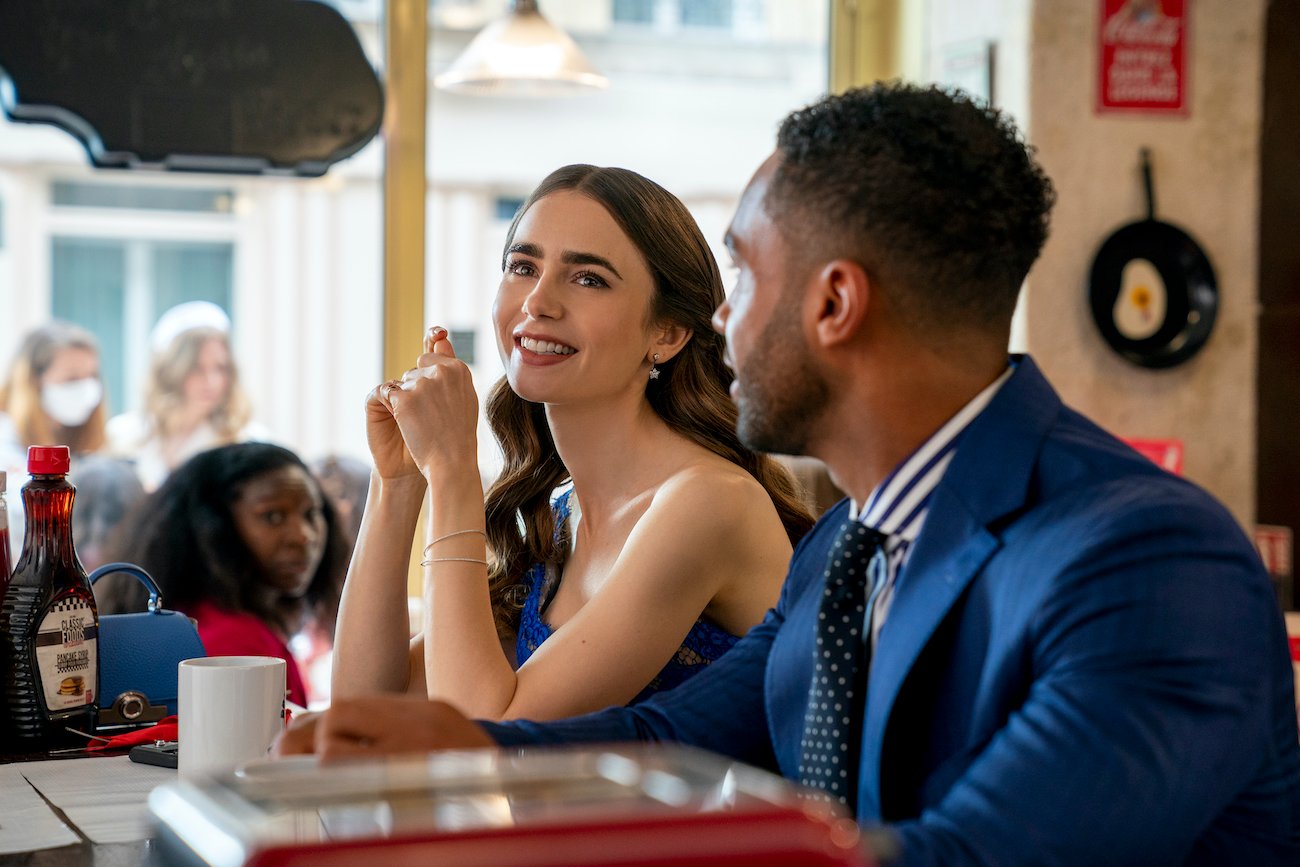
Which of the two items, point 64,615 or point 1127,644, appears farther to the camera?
point 64,615

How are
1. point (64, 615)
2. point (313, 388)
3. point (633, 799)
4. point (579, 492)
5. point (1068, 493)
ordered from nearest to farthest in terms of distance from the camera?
point (633, 799) → point (1068, 493) → point (64, 615) → point (579, 492) → point (313, 388)

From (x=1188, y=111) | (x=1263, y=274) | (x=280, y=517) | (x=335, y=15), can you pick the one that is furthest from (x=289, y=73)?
(x=1263, y=274)

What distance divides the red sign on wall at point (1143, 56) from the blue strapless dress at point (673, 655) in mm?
2212

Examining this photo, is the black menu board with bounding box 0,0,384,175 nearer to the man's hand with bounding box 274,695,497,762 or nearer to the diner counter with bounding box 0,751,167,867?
the diner counter with bounding box 0,751,167,867

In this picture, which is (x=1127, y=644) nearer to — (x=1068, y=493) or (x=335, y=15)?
(x=1068, y=493)

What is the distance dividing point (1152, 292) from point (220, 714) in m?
2.81

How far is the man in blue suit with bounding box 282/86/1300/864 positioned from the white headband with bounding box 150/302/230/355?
260 centimetres

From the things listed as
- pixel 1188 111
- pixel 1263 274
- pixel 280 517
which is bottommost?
pixel 280 517

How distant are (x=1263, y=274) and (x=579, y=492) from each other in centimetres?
235

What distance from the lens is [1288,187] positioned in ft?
11.9

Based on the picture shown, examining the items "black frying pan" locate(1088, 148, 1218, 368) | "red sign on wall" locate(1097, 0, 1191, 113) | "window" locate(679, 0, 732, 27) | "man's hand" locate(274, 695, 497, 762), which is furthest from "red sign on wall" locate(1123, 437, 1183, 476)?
"man's hand" locate(274, 695, 497, 762)

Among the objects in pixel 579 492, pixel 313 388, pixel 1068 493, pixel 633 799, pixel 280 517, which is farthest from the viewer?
pixel 313 388

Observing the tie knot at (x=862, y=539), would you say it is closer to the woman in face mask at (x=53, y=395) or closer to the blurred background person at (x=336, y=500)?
the blurred background person at (x=336, y=500)

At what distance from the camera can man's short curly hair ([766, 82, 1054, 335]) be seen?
3.57 ft
